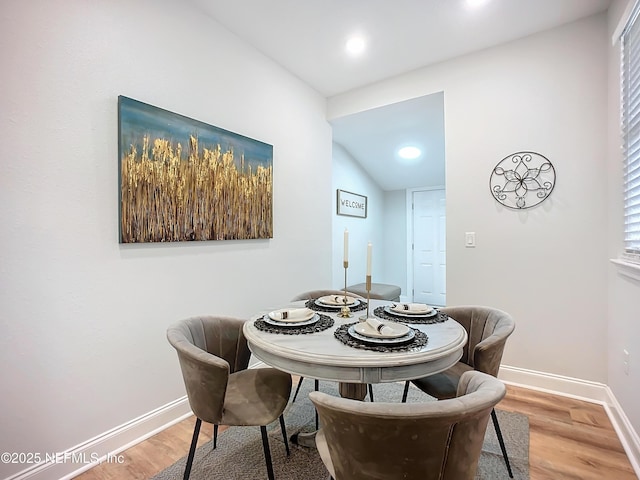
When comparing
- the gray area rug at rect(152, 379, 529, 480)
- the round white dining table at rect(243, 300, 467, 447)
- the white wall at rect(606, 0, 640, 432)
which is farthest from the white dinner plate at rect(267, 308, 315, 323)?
the white wall at rect(606, 0, 640, 432)

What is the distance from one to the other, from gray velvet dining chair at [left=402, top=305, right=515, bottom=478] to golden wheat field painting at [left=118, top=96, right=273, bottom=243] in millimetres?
1645

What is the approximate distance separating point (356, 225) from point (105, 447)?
3.75 meters

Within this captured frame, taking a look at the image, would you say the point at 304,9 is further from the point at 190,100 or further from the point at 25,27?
the point at 25,27

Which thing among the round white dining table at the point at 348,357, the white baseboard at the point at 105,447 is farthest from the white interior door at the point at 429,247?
the white baseboard at the point at 105,447

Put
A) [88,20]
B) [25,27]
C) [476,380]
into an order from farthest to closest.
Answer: [88,20], [25,27], [476,380]

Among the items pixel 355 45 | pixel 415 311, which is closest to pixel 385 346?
pixel 415 311

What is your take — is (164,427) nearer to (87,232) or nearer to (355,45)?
(87,232)

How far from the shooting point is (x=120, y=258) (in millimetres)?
1783

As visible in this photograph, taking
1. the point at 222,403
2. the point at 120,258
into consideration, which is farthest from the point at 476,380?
the point at 120,258

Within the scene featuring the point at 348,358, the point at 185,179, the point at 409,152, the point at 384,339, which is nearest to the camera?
the point at 348,358

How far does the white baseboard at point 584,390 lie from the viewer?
171cm

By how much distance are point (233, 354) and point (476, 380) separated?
1259 millimetres

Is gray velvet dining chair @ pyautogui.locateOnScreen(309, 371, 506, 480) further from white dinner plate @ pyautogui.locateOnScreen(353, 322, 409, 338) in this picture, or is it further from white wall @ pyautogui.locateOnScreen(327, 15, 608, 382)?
white wall @ pyautogui.locateOnScreen(327, 15, 608, 382)

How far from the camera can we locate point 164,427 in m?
1.97
